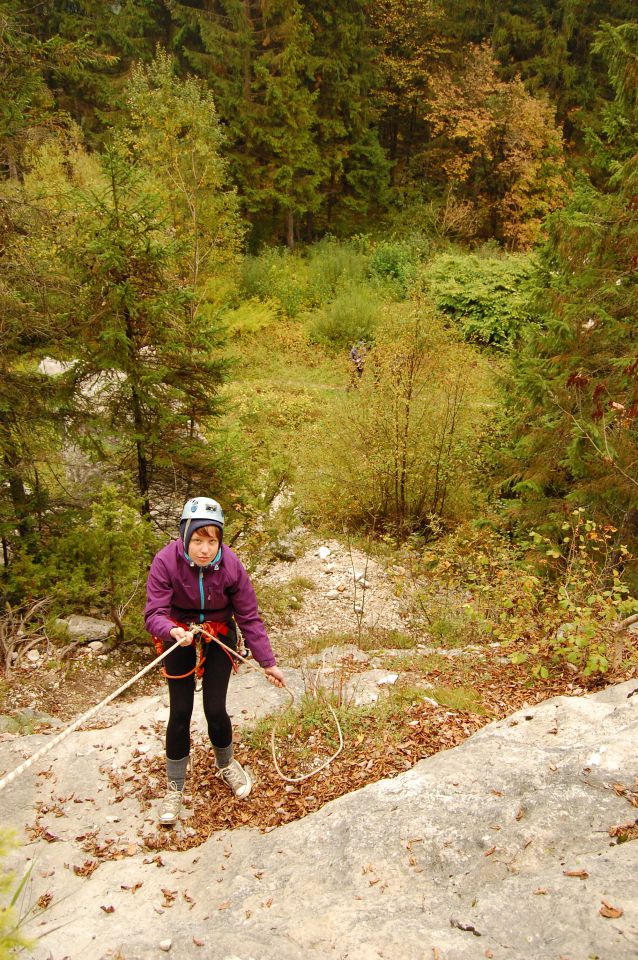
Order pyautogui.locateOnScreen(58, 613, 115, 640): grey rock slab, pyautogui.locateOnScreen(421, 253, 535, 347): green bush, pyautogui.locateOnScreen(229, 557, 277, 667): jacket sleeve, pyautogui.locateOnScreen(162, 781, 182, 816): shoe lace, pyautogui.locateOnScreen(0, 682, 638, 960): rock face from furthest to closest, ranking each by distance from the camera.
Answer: pyautogui.locateOnScreen(421, 253, 535, 347): green bush
pyautogui.locateOnScreen(58, 613, 115, 640): grey rock slab
pyautogui.locateOnScreen(162, 781, 182, 816): shoe lace
pyautogui.locateOnScreen(229, 557, 277, 667): jacket sleeve
pyautogui.locateOnScreen(0, 682, 638, 960): rock face

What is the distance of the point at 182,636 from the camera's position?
3357mm

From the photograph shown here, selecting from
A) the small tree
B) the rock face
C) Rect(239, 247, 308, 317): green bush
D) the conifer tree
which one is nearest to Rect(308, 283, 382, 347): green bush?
Rect(239, 247, 308, 317): green bush

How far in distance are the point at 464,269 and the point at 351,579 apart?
1391 centimetres

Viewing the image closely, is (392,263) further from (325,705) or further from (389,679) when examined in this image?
(325,705)

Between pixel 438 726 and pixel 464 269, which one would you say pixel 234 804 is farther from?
pixel 464 269

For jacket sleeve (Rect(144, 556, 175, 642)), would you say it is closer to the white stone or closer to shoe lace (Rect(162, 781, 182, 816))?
shoe lace (Rect(162, 781, 182, 816))

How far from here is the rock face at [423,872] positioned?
7.79 ft

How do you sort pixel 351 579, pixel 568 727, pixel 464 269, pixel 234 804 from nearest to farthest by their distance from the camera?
pixel 568 727 → pixel 234 804 → pixel 351 579 → pixel 464 269

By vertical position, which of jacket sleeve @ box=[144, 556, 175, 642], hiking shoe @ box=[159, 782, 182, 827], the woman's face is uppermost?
the woman's face

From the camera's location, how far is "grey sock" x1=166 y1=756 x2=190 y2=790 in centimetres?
386

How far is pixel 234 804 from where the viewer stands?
3906 mm

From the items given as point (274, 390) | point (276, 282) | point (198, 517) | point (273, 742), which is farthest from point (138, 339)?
point (276, 282)

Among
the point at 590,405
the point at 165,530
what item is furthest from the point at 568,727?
the point at 165,530

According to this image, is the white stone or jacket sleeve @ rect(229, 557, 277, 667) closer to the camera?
jacket sleeve @ rect(229, 557, 277, 667)
